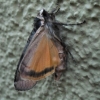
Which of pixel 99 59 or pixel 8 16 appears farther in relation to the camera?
pixel 8 16

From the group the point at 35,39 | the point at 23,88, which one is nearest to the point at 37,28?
the point at 35,39

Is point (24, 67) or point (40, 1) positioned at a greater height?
point (40, 1)

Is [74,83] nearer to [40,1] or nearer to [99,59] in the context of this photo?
[99,59]
